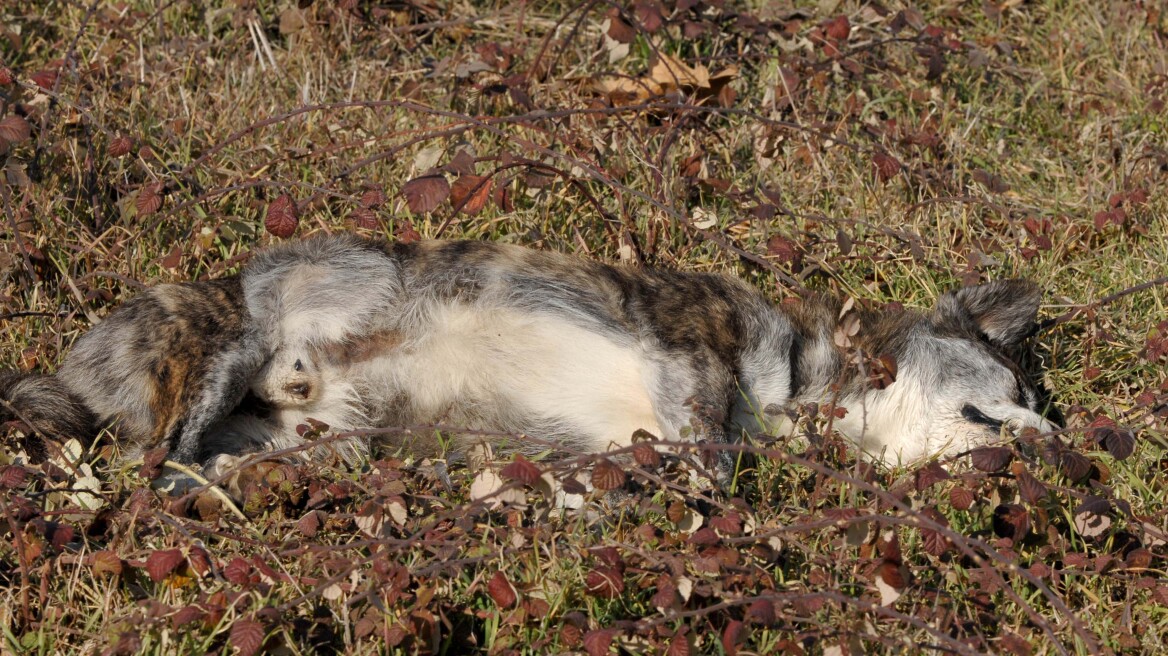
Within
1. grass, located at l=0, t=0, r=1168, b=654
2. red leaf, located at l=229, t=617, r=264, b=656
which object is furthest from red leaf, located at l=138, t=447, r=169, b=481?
red leaf, located at l=229, t=617, r=264, b=656

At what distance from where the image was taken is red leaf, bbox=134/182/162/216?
4.62m

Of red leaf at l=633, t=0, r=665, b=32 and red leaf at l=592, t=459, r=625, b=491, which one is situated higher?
red leaf at l=633, t=0, r=665, b=32

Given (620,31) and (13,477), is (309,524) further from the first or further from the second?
(620,31)

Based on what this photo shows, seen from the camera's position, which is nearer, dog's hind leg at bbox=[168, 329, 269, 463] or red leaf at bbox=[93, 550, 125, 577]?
red leaf at bbox=[93, 550, 125, 577]

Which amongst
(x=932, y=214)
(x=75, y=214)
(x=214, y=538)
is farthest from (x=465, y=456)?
(x=932, y=214)

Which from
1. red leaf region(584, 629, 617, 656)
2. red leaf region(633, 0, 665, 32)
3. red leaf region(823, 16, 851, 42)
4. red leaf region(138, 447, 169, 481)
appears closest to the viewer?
red leaf region(584, 629, 617, 656)

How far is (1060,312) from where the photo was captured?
530 cm

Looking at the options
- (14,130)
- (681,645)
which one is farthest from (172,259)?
(681,645)

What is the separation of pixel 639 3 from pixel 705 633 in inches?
126

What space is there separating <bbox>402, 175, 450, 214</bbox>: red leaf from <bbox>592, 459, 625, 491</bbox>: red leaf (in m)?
1.37

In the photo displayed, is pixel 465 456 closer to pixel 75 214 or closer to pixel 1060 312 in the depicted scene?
pixel 75 214

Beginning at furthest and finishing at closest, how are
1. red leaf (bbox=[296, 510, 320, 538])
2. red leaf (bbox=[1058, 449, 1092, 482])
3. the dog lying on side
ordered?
1. the dog lying on side
2. red leaf (bbox=[296, 510, 320, 538])
3. red leaf (bbox=[1058, 449, 1092, 482])

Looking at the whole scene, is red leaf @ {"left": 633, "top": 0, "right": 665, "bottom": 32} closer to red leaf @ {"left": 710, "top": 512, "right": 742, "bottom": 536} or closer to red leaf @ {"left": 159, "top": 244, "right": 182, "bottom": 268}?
red leaf @ {"left": 159, "top": 244, "right": 182, "bottom": 268}

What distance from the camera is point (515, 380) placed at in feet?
14.6
